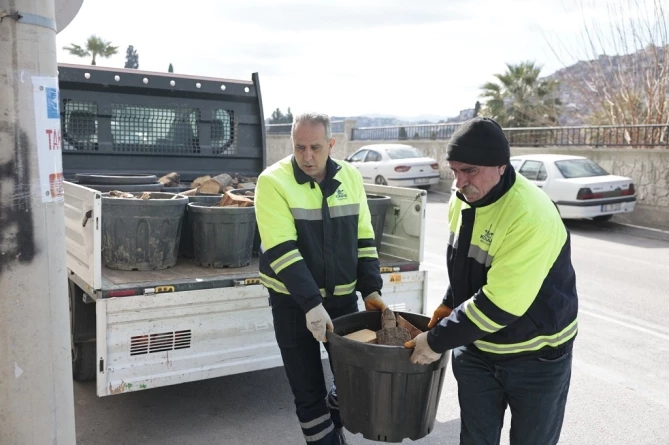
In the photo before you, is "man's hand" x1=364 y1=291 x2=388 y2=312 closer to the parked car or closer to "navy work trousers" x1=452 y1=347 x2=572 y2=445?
"navy work trousers" x1=452 y1=347 x2=572 y2=445

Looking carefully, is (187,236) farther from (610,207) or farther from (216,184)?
(610,207)

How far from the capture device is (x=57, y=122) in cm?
265

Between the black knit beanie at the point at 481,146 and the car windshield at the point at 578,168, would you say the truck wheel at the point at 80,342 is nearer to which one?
the black knit beanie at the point at 481,146

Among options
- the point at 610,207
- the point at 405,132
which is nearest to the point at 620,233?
the point at 610,207

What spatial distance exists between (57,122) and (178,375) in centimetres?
189

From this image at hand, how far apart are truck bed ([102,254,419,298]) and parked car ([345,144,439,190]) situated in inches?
579

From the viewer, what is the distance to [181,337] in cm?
400

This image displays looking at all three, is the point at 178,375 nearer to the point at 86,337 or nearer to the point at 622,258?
the point at 86,337

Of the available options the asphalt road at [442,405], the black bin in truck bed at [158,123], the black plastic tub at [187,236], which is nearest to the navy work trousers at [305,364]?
the asphalt road at [442,405]

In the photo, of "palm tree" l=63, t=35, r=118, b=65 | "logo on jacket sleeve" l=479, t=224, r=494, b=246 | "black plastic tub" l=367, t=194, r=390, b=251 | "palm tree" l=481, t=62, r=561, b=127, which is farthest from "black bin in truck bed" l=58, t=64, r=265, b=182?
"palm tree" l=63, t=35, r=118, b=65

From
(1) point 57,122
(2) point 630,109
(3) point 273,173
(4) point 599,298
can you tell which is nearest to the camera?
(1) point 57,122

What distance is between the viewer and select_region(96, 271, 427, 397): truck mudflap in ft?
12.4

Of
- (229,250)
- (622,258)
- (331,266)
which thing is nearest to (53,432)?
(331,266)

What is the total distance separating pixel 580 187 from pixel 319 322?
11.2 metres
